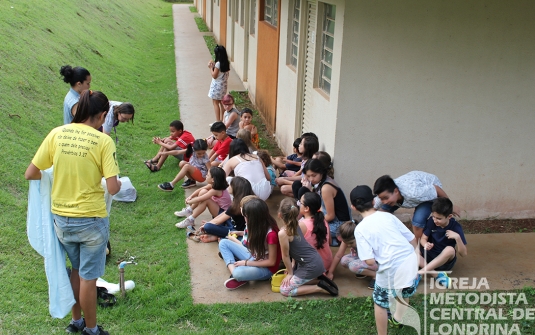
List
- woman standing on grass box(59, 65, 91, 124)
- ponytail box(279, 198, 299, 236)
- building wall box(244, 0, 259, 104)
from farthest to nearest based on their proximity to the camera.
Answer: building wall box(244, 0, 259, 104) < woman standing on grass box(59, 65, 91, 124) < ponytail box(279, 198, 299, 236)

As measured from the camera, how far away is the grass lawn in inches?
188

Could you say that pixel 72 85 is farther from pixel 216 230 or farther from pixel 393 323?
pixel 393 323

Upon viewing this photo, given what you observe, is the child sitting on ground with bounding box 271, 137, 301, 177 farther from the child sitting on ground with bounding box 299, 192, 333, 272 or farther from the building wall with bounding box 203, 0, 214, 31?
the building wall with bounding box 203, 0, 214, 31

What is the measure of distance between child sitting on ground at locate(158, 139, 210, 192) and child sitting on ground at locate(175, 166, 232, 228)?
39.3 inches

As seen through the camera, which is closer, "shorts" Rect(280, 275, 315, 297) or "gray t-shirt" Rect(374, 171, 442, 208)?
"shorts" Rect(280, 275, 315, 297)

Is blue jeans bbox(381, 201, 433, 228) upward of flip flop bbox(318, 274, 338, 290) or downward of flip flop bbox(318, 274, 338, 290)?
upward

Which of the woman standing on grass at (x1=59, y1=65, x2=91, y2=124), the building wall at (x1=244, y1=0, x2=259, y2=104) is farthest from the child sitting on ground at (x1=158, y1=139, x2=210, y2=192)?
the building wall at (x1=244, y1=0, x2=259, y2=104)

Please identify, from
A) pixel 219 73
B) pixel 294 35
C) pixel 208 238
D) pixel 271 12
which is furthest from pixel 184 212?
pixel 271 12

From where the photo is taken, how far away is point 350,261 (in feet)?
18.0

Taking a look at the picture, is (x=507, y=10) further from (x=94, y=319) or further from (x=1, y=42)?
(x=1, y=42)

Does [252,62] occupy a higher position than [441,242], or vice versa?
[252,62]

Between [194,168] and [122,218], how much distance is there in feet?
4.10

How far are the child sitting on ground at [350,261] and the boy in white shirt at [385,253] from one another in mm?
931

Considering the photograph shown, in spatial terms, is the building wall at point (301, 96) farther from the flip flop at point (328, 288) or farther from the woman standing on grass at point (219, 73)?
the flip flop at point (328, 288)
